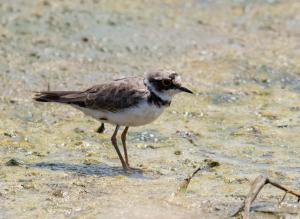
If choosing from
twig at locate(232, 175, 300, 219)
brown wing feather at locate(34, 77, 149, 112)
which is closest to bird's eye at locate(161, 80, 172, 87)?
brown wing feather at locate(34, 77, 149, 112)

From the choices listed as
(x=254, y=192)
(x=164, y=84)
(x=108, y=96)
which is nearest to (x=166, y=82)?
(x=164, y=84)

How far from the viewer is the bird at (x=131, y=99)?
9008 millimetres

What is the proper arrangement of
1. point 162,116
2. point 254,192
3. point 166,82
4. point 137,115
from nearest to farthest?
point 254,192 → point 137,115 → point 166,82 → point 162,116

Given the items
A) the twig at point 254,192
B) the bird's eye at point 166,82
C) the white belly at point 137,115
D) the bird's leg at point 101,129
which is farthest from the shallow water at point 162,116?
the bird's eye at point 166,82

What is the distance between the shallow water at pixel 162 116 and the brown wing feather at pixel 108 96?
0.55m

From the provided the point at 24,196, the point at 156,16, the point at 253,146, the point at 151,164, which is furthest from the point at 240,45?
the point at 24,196

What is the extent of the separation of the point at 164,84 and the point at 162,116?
5.85 feet

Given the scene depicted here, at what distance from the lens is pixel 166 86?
9.07 metres

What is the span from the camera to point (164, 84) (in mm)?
9055

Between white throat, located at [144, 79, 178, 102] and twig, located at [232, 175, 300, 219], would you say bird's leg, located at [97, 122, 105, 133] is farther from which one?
twig, located at [232, 175, 300, 219]

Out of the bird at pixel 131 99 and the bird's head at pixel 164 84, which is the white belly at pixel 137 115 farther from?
the bird's head at pixel 164 84

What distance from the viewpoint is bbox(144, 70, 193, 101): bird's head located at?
9062 mm

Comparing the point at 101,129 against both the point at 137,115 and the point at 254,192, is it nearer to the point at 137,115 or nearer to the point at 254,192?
the point at 137,115

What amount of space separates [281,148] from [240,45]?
3932 mm
